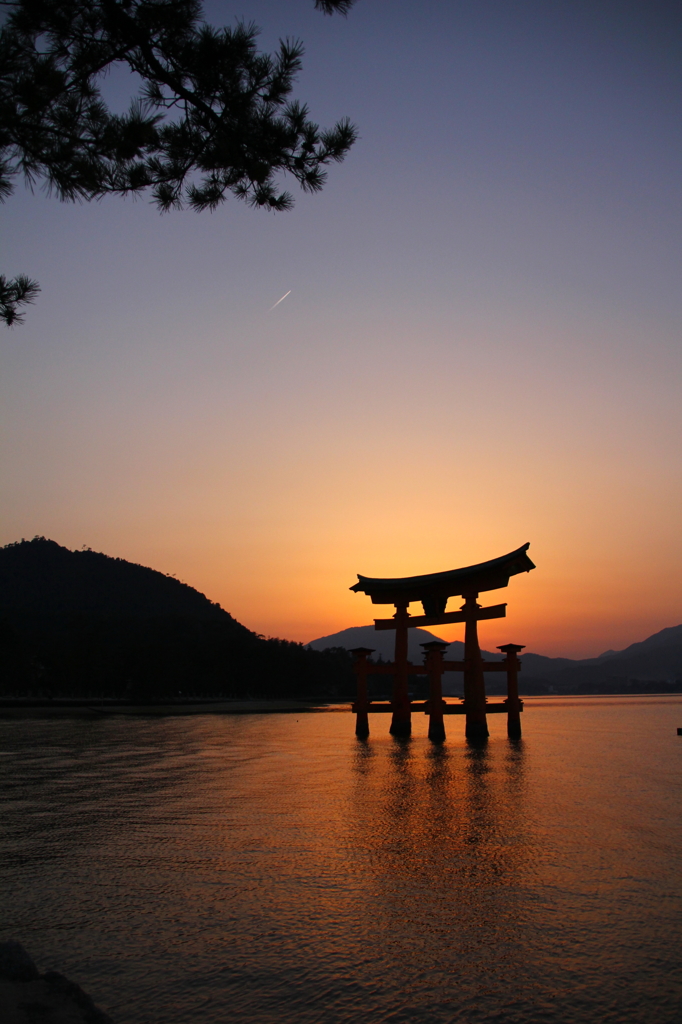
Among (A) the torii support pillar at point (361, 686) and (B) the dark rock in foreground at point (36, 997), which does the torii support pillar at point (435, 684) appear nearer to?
(A) the torii support pillar at point (361, 686)

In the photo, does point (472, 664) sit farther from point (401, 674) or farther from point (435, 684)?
point (401, 674)

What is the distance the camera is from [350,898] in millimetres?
5984

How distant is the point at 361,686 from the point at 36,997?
72.8 ft

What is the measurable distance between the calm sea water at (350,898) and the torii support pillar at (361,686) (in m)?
10.8

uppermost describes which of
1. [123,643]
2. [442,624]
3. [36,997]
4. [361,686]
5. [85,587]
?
[85,587]

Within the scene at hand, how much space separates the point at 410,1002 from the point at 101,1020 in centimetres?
172

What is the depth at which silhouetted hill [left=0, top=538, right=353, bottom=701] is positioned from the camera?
69.8m

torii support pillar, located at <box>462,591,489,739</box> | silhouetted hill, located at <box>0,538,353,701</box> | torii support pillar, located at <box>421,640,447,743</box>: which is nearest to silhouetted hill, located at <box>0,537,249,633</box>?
silhouetted hill, located at <box>0,538,353,701</box>

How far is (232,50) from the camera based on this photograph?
6844mm

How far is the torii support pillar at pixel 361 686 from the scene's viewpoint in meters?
24.4

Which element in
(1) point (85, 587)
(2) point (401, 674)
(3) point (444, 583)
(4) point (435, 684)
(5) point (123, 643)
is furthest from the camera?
(1) point (85, 587)

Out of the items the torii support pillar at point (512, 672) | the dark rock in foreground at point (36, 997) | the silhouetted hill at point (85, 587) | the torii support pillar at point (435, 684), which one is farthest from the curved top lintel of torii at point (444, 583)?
the silhouetted hill at point (85, 587)

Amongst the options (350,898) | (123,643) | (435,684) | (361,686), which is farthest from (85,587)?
(350,898)

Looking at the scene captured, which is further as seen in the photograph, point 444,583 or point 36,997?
point 444,583
